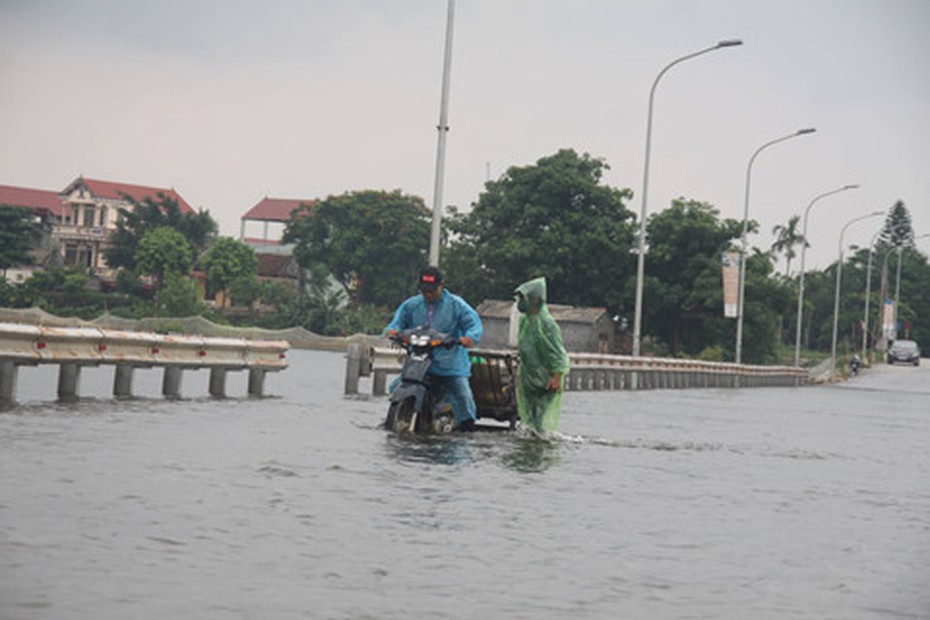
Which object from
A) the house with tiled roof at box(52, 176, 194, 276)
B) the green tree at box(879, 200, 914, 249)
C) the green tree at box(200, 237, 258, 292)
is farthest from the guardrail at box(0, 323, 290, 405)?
the green tree at box(879, 200, 914, 249)

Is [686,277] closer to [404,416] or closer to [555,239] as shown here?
[555,239]

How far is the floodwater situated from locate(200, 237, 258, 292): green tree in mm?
83841

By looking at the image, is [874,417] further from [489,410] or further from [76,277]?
[76,277]

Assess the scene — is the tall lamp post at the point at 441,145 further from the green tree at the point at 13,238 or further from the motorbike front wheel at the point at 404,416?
the green tree at the point at 13,238

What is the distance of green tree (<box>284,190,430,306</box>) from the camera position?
9856cm

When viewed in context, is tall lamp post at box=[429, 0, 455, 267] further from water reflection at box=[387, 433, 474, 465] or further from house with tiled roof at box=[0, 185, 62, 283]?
house with tiled roof at box=[0, 185, 62, 283]

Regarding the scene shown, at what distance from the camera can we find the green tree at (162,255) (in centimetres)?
9750

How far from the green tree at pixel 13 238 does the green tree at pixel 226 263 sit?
11041 millimetres

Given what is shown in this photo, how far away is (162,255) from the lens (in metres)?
97.5

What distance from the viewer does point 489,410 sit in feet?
56.4

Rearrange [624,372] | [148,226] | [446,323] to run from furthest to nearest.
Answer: [148,226]
[624,372]
[446,323]

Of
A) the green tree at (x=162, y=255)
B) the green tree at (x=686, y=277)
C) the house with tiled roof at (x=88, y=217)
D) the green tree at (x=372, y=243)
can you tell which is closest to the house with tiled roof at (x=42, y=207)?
the house with tiled roof at (x=88, y=217)

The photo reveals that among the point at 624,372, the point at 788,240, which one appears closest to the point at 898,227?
the point at 788,240

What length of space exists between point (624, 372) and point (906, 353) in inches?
2682
